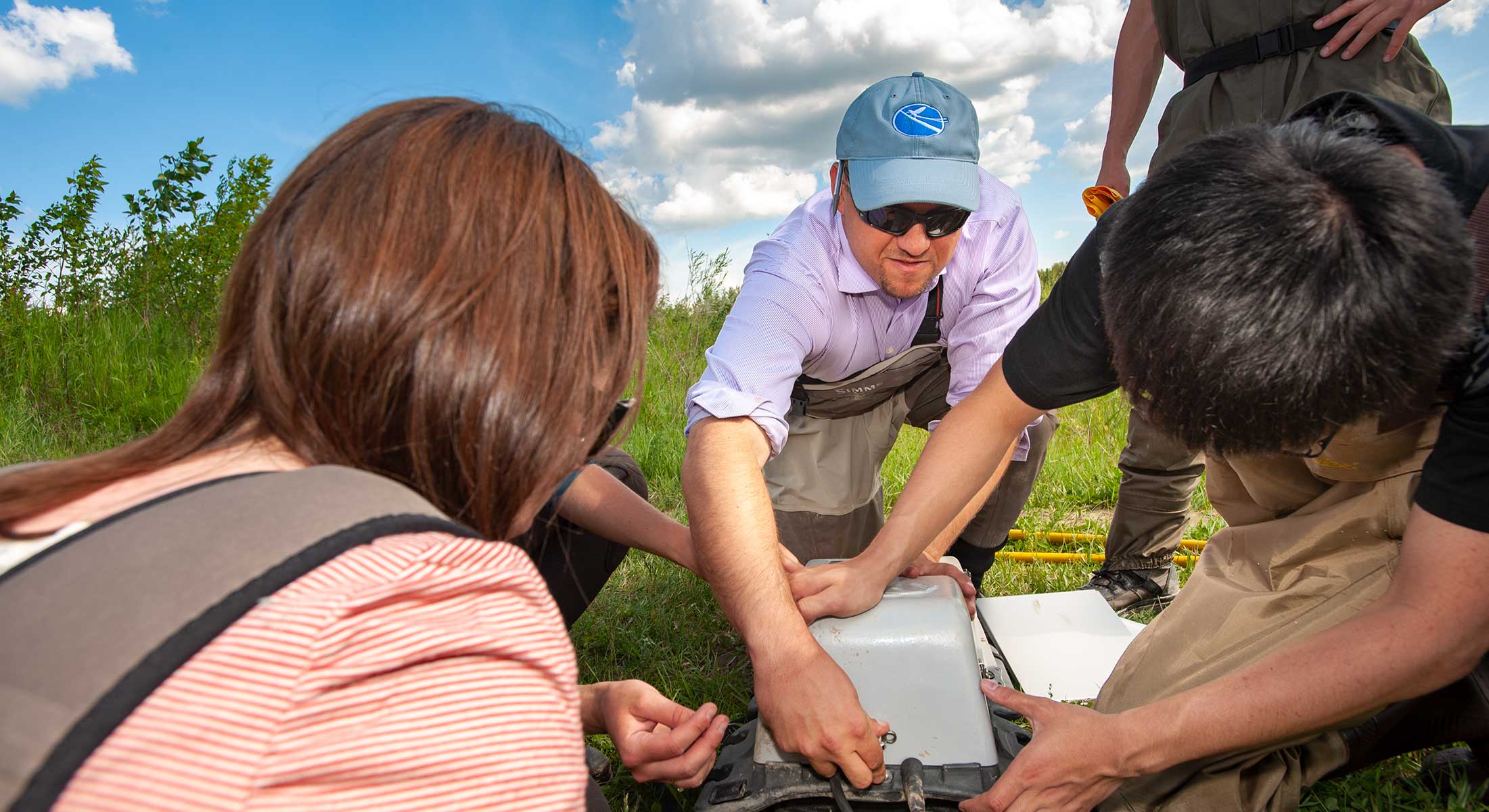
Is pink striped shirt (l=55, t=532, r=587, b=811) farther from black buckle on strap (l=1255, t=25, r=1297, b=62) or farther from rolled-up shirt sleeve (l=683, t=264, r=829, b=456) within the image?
black buckle on strap (l=1255, t=25, r=1297, b=62)

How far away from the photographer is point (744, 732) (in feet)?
6.40

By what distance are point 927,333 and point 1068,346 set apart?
0.95 meters

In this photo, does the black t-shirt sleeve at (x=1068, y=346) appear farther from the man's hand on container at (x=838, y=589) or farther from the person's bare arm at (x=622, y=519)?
the person's bare arm at (x=622, y=519)

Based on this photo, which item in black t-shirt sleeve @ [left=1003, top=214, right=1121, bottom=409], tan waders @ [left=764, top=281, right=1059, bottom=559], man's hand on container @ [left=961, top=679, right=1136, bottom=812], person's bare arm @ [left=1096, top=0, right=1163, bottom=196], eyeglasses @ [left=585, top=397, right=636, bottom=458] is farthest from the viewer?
person's bare arm @ [left=1096, top=0, right=1163, bottom=196]

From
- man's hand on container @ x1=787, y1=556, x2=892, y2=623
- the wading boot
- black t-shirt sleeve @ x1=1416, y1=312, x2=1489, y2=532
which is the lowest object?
the wading boot

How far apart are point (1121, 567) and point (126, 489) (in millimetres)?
3146

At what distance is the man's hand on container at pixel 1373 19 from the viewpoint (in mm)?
2607

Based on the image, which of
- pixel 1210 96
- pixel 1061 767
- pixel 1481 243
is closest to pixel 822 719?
pixel 1061 767

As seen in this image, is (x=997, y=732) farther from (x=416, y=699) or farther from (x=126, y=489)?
(x=126, y=489)

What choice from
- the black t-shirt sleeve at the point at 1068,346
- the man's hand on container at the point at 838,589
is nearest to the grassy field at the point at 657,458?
the man's hand on container at the point at 838,589

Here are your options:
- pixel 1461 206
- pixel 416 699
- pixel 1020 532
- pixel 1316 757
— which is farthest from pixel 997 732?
pixel 1020 532

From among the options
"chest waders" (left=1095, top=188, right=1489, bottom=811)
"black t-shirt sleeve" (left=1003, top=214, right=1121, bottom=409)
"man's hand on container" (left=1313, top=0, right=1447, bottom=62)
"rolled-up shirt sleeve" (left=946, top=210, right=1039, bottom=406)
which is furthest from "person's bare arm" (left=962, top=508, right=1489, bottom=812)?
"man's hand on container" (left=1313, top=0, right=1447, bottom=62)

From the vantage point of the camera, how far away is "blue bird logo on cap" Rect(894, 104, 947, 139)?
266 centimetres

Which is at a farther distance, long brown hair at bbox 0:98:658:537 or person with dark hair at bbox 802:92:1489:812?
person with dark hair at bbox 802:92:1489:812
